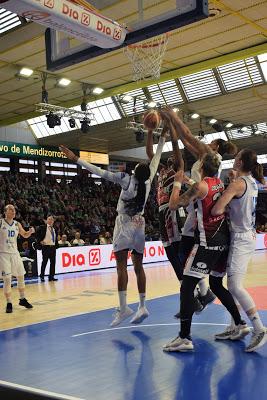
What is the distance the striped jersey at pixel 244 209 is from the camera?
4.97 metres

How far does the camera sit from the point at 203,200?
4852 millimetres

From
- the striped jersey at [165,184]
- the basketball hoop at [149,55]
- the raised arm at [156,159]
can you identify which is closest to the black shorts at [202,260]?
the striped jersey at [165,184]

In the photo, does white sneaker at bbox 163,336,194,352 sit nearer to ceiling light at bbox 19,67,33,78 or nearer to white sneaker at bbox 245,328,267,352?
white sneaker at bbox 245,328,267,352

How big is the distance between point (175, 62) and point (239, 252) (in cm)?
1043

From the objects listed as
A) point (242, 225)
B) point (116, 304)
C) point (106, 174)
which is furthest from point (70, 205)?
point (242, 225)

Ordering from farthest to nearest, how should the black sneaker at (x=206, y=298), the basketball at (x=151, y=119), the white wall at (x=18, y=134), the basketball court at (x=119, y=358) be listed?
the white wall at (x=18, y=134) → the black sneaker at (x=206, y=298) → the basketball at (x=151, y=119) → the basketball court at (x=119, y=358)

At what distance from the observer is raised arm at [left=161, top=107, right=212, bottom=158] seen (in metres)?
5.45

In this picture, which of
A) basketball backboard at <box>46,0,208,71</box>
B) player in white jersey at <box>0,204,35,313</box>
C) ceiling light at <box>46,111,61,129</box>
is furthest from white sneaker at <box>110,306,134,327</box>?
ceiling light at <box>46,111,61,129</box>

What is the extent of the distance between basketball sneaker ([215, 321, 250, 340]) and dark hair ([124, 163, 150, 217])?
5.86ft

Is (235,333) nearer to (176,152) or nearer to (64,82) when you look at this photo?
(176,152)

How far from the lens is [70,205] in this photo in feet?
79.4

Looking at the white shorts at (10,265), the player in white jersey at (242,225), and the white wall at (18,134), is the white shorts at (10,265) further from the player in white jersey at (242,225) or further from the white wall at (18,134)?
the white wall at (18,134)

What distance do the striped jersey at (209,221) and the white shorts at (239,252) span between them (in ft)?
0.45

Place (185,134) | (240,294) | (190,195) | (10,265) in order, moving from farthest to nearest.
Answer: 1. (10,265)
2. (185,134)
3. (240,294)
4. (190,195)
